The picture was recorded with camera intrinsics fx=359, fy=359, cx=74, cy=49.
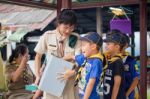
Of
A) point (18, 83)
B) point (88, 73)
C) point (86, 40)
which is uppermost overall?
point (86, 40)

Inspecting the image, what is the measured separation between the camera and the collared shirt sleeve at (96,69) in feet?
10.5

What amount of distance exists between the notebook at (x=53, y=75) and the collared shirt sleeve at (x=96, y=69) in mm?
263

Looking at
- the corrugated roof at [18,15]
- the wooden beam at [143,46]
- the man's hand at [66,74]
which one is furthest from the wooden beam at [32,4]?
the corrugated roof at [18,15]

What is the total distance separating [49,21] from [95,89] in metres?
5.61

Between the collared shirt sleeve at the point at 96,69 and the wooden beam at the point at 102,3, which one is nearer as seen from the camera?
the collared shirt sleeve at the point at 96,69

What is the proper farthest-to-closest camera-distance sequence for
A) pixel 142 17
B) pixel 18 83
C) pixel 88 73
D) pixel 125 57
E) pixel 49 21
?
pixel 49 21
pixel 142 17
pixel 18 83
pixel 125 57
pixel 88 73

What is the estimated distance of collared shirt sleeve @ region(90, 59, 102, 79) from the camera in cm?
321

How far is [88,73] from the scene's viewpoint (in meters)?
3.27

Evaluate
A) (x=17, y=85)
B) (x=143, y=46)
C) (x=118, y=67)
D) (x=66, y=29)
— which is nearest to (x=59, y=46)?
(x=66, y=29)

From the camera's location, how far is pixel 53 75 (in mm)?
3373

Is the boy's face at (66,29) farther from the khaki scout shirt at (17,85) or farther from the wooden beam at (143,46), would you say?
the wooden beam at (143,46)

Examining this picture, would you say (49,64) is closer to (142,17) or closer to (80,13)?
(142,17)

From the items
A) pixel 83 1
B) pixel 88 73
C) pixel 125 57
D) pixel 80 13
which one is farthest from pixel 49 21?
pixel 88 73

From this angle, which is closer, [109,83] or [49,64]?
[49,64]
